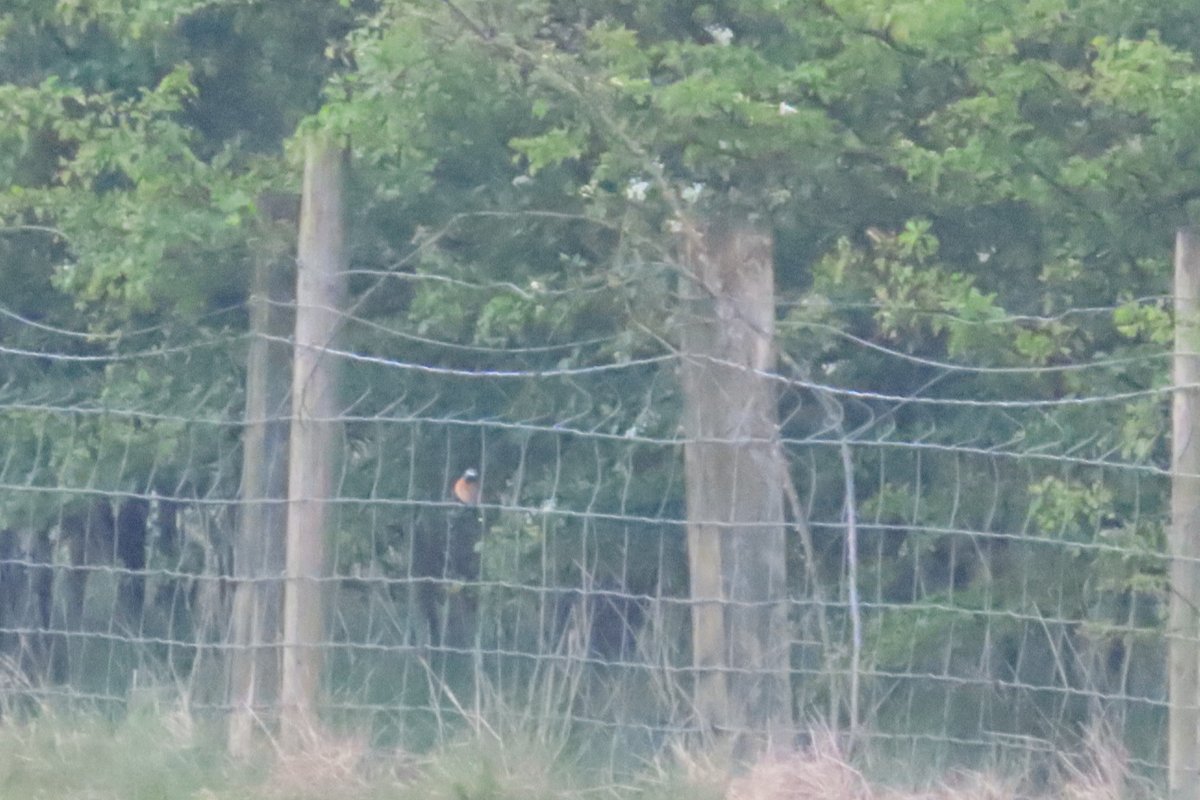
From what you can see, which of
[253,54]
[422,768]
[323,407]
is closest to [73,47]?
[253,54]

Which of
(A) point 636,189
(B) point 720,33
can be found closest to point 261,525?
(A) point 636,189

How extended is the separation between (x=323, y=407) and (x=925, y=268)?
7.53 ft

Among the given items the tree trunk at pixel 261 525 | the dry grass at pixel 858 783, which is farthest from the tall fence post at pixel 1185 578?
the tree trunk at pixel 261 525

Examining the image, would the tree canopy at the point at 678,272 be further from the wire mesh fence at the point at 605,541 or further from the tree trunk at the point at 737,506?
the tree trunk at the point at 737,506

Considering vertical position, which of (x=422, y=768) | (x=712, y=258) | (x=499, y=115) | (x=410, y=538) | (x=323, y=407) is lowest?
(x=422, y=768)

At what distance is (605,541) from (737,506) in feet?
3.72

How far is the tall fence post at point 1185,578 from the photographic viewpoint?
191 inches

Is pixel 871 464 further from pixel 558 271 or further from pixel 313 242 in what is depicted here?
pixel 313 242

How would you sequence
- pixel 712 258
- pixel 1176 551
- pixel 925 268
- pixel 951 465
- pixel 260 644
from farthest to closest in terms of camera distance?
pixel 925 268
pixel 951 465
pixel 260 644
pixel 712 258
pixel 1176 551

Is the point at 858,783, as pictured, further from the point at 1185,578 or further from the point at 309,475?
the point at 309,475

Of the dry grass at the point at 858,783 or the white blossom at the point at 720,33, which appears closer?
the dry grass at the point at 858,783

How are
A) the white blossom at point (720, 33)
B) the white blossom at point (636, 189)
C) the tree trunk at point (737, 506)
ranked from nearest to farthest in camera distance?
the tree trunk at point (737, 506), the white blossom at point (636, 189), the white blossom at point (720, 33)

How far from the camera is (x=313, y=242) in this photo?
19.4 feet

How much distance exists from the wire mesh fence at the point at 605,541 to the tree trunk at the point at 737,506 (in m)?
0.08
